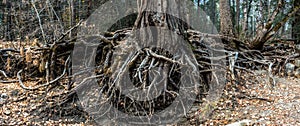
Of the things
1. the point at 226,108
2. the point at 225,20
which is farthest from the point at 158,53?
the point at 225,20

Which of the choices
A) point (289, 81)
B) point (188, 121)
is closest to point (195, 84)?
point (188, 121)

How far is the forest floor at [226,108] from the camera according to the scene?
2527 mm

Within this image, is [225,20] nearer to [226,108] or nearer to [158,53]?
[158,53]

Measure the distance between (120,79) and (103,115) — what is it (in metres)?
0.39

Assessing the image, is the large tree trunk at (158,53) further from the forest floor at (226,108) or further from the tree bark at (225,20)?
the tree bark at (225,20)

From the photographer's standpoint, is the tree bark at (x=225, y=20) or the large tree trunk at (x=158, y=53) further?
the tree bark at (x=225, y=20)

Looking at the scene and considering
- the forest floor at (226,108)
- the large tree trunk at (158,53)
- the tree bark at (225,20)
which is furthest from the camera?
the tree bark at (225,20)

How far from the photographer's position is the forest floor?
2.53 m

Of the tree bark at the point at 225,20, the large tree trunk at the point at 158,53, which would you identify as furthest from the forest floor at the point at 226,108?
the tree bark at the point at 225,20

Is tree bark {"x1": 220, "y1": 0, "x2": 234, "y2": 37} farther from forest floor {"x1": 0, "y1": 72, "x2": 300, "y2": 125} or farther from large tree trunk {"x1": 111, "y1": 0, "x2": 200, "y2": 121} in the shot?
large tree trunk {"x1": 111, "y1": 0, "x2": 200, "y2": 121}

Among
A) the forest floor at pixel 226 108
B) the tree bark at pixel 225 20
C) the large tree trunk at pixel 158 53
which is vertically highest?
the tree bark at pixel 225 20

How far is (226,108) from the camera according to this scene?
9.26 feet

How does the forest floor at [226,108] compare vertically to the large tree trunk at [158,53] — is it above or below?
below

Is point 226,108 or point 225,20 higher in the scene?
point 225,20
